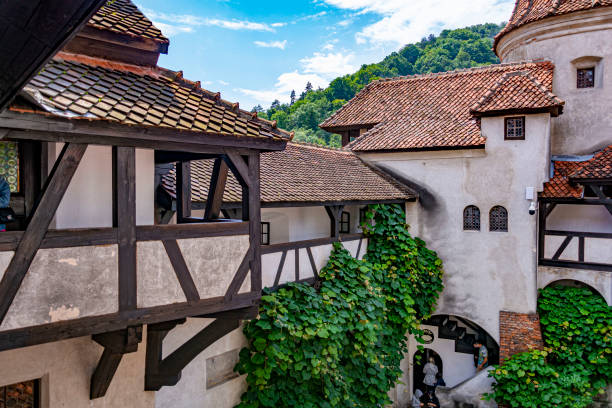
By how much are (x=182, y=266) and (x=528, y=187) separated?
10.2 m

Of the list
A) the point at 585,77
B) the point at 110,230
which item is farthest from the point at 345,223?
the point at 110,230

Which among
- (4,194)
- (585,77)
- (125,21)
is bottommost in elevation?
(4,194)

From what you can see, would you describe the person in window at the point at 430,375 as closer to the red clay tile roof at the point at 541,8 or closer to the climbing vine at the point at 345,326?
the climbing vine at the point at 345,326

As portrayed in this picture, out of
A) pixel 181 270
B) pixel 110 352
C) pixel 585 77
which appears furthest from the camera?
pixel 585 77

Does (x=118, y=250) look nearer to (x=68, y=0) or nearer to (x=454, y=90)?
(x=68, y=0)

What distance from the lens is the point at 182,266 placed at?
5016 millimetres

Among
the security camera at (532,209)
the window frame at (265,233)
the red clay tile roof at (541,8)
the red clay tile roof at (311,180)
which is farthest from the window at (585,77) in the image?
the window frame at (265,233)

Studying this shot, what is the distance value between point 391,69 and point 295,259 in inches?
1758

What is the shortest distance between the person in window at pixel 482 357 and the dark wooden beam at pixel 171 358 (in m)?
9.78

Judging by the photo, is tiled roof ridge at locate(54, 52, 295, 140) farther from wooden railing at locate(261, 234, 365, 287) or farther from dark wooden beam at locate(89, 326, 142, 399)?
wooden railing at locate(261, 234, 365, 287)

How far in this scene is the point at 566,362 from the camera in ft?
39.3

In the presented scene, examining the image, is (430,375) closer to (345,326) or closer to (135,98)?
(345,326)

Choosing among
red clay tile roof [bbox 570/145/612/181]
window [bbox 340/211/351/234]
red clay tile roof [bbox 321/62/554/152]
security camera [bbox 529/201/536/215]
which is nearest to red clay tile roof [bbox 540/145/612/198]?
red clay tile roof [bbox 570/145/612/181]

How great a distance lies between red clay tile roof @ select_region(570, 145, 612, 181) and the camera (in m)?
11.7
